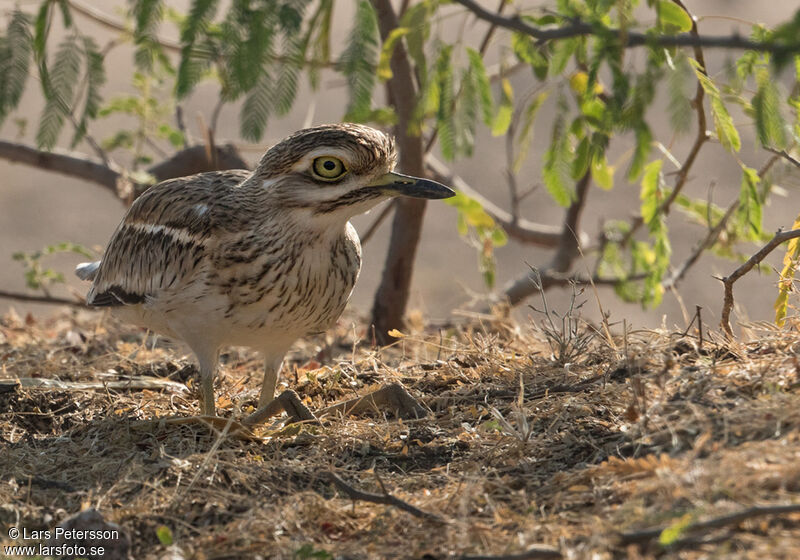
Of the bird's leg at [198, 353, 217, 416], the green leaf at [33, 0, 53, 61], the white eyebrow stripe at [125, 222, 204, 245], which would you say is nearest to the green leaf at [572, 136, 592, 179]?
the white eyebrow stripe at [125, 222, 204, 245]

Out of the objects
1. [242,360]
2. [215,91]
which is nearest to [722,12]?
[215,91]

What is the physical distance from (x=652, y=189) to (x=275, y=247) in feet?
6.72

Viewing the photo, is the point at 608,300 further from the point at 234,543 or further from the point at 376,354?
the point at 234,543

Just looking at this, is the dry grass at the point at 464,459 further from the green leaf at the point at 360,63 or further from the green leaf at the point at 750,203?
the green leaf at the point at 360,63

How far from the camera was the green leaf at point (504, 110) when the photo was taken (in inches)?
193

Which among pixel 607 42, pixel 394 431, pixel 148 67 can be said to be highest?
pixel 607 42

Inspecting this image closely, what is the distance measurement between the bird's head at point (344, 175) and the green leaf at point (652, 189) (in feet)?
4.76

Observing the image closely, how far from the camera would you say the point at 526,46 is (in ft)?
13.6

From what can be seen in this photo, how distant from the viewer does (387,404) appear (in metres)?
4.06

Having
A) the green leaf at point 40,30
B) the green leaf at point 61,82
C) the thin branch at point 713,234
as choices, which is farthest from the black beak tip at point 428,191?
the thin branch at point 713,234

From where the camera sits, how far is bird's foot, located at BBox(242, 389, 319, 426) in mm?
3943

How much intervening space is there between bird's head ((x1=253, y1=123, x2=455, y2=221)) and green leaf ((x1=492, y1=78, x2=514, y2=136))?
3.72 feet

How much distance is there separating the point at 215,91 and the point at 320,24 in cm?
1031

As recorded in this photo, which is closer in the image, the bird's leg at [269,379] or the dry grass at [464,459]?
the dry grass at [464,459]
